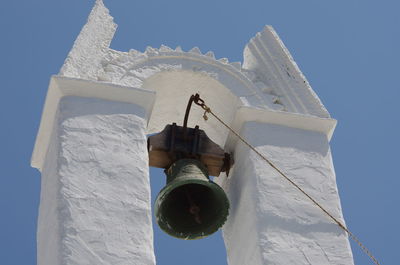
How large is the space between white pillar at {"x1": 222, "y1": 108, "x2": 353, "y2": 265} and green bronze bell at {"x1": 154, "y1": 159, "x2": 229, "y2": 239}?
144 millimetres

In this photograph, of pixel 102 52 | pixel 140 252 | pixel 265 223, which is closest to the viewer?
pixel 140 252

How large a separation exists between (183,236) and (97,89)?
→ 1121 mm

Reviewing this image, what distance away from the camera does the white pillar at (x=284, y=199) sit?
6762 millimetres

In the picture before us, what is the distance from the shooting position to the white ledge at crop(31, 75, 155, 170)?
286 inches

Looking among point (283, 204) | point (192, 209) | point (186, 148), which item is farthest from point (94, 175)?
point (283, 204)

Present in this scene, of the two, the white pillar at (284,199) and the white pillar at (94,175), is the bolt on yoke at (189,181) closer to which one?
the white pillar at (284,199)

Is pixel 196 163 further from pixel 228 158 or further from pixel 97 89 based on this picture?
pixel 97 89

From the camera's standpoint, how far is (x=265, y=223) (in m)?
6.88

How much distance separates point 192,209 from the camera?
732 centimetres

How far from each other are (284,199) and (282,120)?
840 millimetres

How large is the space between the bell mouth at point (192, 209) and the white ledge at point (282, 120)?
0.57m

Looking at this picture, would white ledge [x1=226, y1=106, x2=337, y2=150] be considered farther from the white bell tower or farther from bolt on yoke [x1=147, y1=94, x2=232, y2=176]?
bolt on yoke [x1=147, y1=94, x2=232, y2=176]

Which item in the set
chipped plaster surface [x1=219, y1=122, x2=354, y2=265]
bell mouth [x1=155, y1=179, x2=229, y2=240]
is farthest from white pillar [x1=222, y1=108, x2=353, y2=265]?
bell mouth [x1=155, y1=179, x2=229, y2=240]

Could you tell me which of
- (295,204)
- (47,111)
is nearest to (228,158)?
(295,204)
